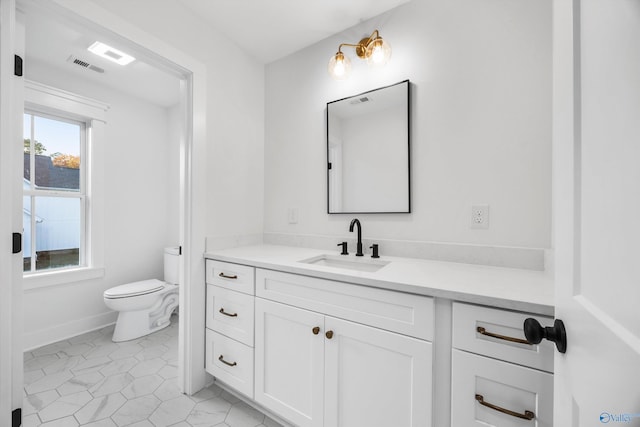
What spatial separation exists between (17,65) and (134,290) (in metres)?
1.86

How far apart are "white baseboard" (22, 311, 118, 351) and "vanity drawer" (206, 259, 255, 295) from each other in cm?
171

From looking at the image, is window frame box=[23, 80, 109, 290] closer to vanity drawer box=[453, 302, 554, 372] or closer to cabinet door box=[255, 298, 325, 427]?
cabinet door box=[255, 298, 325, 427]

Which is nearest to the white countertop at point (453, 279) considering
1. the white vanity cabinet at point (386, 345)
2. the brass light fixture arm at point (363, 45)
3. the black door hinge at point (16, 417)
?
the white vanity cabinet at point (386, 345)

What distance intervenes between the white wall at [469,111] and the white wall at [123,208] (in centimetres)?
223

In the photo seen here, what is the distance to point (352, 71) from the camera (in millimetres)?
1811

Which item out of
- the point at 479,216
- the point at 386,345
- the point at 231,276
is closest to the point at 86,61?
the point at 231,276

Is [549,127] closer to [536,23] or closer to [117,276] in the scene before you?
[536,23]

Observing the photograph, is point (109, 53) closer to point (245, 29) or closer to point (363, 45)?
point (245, 29)

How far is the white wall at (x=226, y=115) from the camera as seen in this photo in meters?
1.59

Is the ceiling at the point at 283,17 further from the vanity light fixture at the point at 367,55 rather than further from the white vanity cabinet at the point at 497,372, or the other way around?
the white vanity cabinet at the point at 497,372

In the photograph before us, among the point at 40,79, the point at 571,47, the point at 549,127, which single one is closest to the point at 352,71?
the point at 549,127

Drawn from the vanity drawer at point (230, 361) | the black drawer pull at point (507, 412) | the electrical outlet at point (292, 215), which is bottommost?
the vanity drawer at point (230, 361)

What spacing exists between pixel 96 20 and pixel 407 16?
1654 millimetres

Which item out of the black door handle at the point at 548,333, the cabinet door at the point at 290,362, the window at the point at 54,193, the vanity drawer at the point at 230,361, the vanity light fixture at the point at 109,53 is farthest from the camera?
the window at the point at 54,193
